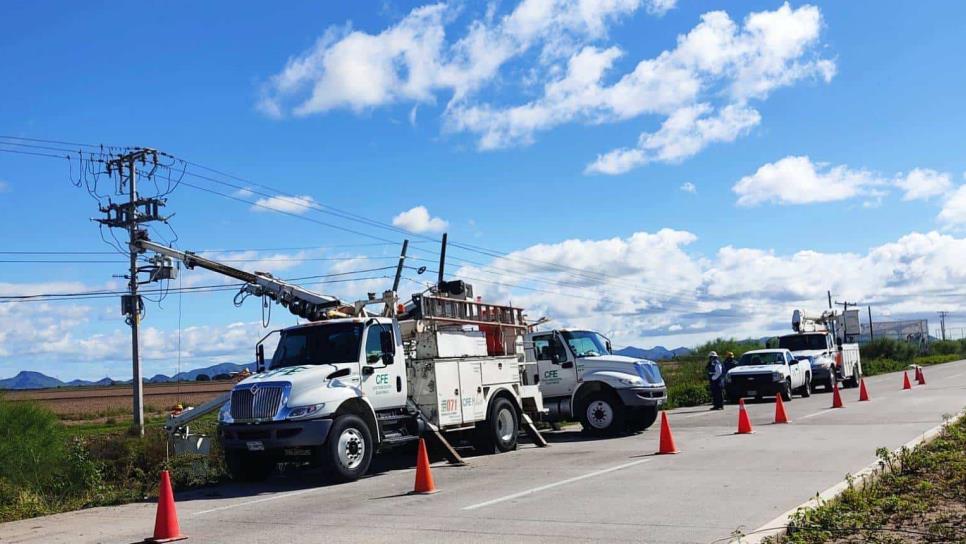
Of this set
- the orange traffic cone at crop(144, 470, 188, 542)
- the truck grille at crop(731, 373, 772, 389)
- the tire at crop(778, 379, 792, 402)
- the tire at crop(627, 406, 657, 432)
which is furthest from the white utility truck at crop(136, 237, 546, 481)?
the tire at crop(778, 379, 792, 402)

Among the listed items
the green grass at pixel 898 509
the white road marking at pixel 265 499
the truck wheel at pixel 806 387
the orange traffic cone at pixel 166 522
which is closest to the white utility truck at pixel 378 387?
the white road marking at pixel 265 499

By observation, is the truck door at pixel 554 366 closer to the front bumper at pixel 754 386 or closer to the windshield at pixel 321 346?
the windshield at pixel 321 346

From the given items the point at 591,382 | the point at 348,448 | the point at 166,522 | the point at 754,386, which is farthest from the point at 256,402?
the point at 754,386

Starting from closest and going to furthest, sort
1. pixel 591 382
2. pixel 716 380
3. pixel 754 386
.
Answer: pixel 591 382 → pixel 716 380 → pixel 754 386

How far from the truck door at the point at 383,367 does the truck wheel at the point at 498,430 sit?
7.35 ft

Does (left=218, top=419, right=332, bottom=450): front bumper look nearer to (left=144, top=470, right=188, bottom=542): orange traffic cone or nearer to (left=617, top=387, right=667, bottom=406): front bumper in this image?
(left=144, top=470, right=188, bottom=542): orange traffic cone

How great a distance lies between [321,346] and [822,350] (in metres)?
25.2

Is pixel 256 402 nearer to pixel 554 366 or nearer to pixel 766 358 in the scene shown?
pixel 554 366

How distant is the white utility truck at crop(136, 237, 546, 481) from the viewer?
13297mm

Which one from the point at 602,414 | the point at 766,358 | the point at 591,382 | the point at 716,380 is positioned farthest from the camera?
the point at 766,358

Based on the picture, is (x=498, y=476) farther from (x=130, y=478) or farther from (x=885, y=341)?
(x=885, y=341)

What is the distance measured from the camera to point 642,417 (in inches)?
781

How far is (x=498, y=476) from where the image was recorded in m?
13.2

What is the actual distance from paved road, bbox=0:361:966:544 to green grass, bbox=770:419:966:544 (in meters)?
0.72
